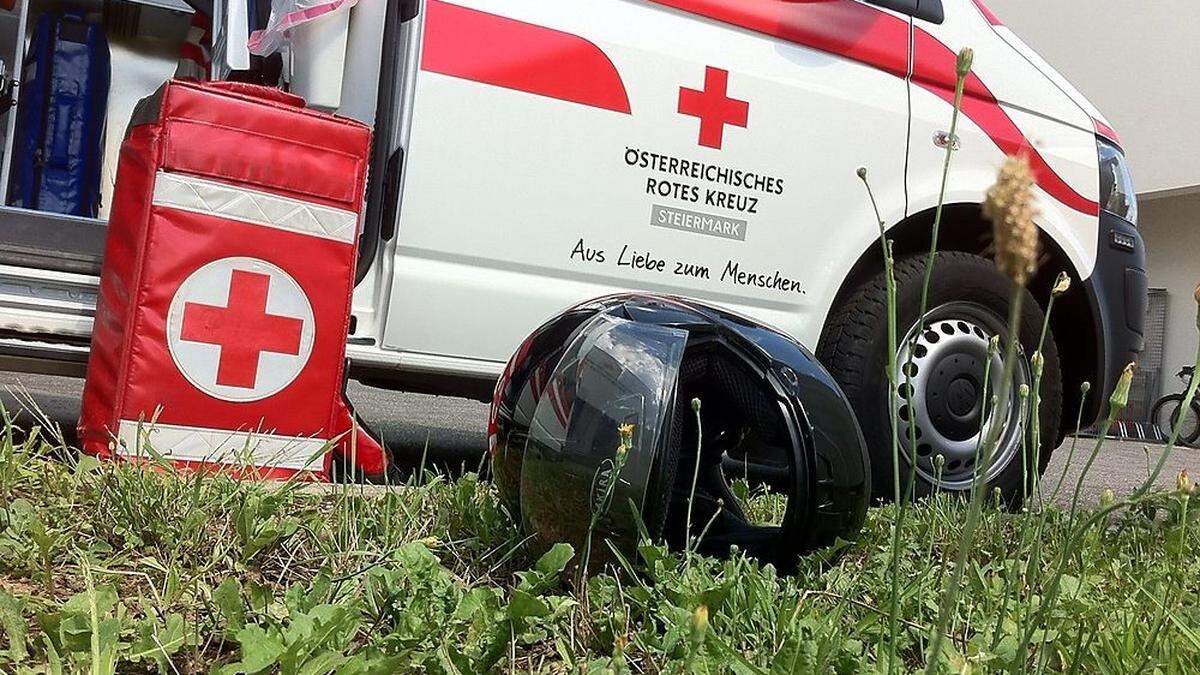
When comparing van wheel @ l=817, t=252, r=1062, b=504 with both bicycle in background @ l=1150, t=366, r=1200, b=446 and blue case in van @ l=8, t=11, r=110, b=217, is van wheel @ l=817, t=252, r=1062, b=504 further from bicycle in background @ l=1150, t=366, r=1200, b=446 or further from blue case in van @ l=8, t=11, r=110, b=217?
bicycle in background @ l=1150, t=366, r=1200, b=446

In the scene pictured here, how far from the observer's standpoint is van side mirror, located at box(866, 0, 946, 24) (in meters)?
3.04

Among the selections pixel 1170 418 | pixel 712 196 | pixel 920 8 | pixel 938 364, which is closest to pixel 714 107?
pixel 712 196

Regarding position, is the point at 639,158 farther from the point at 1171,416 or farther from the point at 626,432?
the point at 1171,416

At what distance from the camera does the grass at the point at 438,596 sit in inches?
43.7

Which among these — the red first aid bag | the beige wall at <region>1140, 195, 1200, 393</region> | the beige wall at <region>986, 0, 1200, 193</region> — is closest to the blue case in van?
the red first aid bag

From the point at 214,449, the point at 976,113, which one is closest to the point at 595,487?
the point at 214,449

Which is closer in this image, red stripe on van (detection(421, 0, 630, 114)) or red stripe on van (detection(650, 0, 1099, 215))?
red stripe on van (detection(421, 0, 630, 114))

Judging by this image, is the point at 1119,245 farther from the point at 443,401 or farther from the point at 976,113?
the point at 443,401

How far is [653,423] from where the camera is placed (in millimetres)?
1407

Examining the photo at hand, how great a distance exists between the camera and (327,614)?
1147mm

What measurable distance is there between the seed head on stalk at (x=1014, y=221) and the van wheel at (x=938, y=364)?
7.92 feet

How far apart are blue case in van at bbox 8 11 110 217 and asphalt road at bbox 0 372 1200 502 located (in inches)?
29.8

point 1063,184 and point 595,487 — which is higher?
point 1063,184

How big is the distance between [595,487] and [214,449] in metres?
1.07
